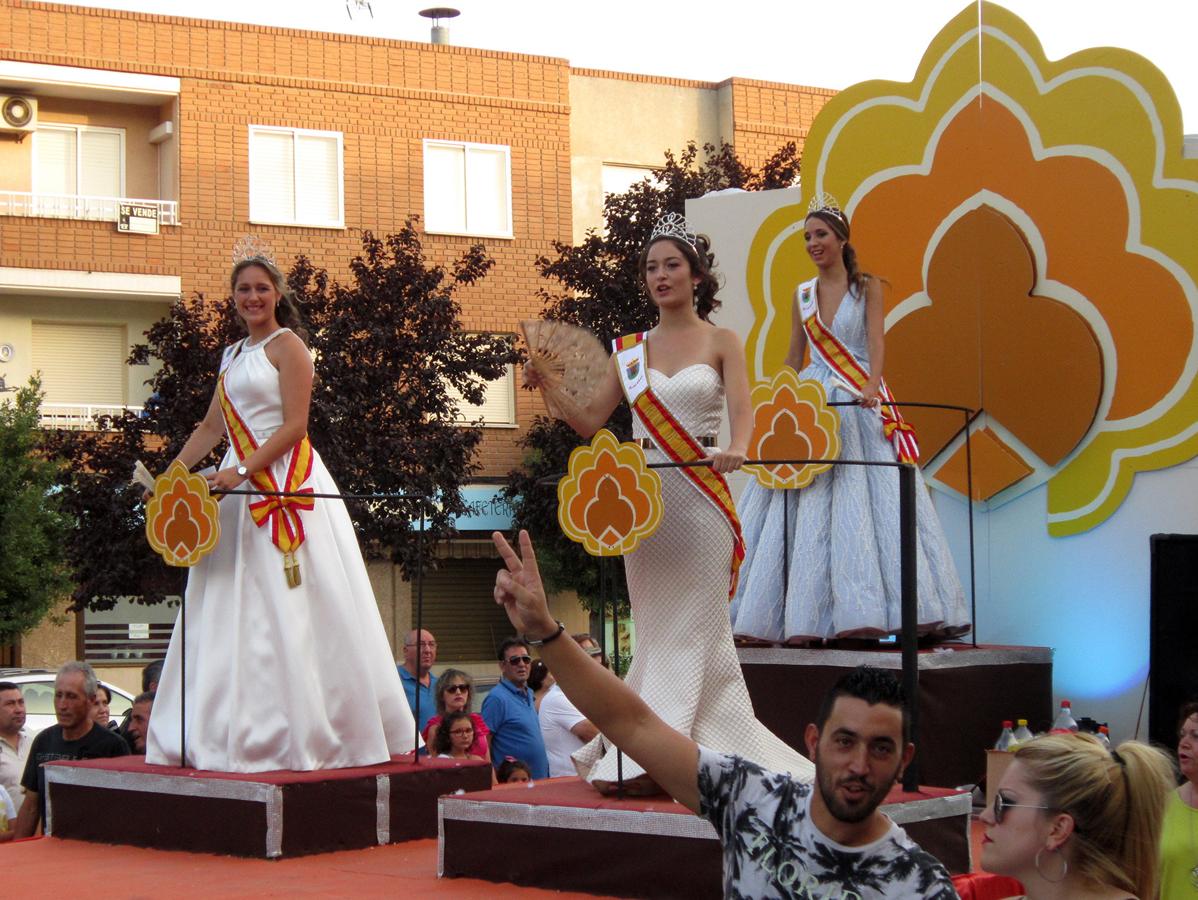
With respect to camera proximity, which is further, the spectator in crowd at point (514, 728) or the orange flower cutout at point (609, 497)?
the spectator in crowd at point (514, 728)

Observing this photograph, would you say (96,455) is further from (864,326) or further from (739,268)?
(864,326)

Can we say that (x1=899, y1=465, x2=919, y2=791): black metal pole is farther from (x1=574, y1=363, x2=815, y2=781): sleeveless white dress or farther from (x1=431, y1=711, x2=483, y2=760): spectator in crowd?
(x1=431, y1=711, x2=483, y2=760): spectator in crowd

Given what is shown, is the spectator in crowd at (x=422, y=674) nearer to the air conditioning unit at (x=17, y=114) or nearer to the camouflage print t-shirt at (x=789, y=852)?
the camouflage print t-shirt at (x=789, y=852)

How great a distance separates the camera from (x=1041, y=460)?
8.32m

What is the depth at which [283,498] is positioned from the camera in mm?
6367

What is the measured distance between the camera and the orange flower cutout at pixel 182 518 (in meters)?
6.30

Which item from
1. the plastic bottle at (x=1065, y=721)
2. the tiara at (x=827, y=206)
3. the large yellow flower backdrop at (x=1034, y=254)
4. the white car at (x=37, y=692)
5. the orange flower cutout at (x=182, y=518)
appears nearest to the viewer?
the orange flower cutout at (x=182, y=518)

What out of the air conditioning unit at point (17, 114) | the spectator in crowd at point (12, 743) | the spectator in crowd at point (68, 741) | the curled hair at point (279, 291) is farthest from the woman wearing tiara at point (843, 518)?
the air conditioning unit at point (17, 114)

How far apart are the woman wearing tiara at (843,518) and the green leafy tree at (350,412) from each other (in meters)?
8.34

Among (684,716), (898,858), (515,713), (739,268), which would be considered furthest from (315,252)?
(898,858)

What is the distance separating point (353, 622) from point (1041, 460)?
12.3 ft

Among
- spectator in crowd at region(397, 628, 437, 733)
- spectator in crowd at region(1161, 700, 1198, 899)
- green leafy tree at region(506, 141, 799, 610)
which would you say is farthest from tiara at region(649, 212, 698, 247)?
green leafy tree at region(506, 141, 799, 610)

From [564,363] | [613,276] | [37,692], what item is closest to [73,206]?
[613,276]

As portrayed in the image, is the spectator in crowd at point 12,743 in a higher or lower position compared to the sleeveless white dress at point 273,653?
lower
